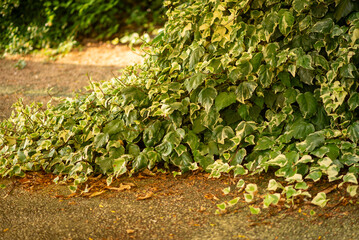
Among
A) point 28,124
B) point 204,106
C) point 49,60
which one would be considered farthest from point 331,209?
point 49,60

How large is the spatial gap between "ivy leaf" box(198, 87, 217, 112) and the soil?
22.4 inches

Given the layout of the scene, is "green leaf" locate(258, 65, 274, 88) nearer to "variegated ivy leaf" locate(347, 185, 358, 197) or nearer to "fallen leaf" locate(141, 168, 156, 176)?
Answer: "variegated ivy leaf" locate(347, 185, 358, 197)

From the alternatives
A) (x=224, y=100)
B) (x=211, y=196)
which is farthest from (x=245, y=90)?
(x=211, y=196)

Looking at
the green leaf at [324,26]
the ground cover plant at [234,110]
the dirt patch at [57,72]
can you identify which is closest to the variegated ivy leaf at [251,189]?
the ground cover plant at [234,110]

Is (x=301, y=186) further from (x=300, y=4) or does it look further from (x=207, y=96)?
(x=300, y=4)

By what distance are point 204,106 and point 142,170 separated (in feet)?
2.49

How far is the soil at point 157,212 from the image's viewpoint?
2238mm

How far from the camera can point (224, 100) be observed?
9.21ft

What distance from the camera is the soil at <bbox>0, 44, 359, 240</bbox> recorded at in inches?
88.1

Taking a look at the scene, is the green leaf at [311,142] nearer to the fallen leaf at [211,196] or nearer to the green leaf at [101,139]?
the fallen leaf at [211,196]

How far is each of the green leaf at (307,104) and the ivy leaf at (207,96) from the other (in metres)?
0.62

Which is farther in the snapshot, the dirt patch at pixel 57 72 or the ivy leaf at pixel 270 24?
the dirt patch at pixel 57 72

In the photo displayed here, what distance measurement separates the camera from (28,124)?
3.46m

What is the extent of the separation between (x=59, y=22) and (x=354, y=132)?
24.0ft
